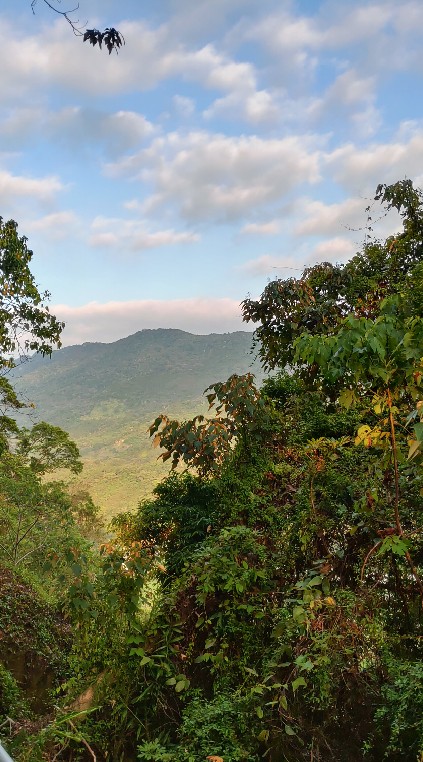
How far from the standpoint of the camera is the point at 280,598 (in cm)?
423

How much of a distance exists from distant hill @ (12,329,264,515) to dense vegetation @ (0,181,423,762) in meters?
63.4

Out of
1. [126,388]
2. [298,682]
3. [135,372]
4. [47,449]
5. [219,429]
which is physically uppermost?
[135,372]

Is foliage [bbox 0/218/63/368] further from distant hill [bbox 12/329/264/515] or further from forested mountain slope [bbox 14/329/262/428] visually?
forested mountain slope [bbox 14/329/262/428]

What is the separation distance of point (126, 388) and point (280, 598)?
134009mm

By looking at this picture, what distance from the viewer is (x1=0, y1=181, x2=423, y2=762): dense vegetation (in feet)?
9.86

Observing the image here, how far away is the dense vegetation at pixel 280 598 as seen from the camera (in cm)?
301

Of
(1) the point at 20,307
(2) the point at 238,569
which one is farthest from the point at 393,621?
(1) the point at 20,307

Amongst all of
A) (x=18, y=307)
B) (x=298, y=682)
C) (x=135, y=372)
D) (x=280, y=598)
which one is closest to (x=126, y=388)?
(x=135, y=372)

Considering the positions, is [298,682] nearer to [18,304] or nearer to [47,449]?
[18,304]

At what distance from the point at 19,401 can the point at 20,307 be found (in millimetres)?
2482

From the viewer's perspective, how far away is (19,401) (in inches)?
432

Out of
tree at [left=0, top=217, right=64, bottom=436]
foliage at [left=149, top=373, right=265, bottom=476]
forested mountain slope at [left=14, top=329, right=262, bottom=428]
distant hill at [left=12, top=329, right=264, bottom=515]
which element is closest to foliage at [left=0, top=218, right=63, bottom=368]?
tree at [left=0, top=217, right=64, bottom=436]

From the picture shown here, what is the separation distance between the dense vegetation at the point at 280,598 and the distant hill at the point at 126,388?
63.4 metres

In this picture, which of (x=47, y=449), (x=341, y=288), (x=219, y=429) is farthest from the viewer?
(x=47, y=449)
